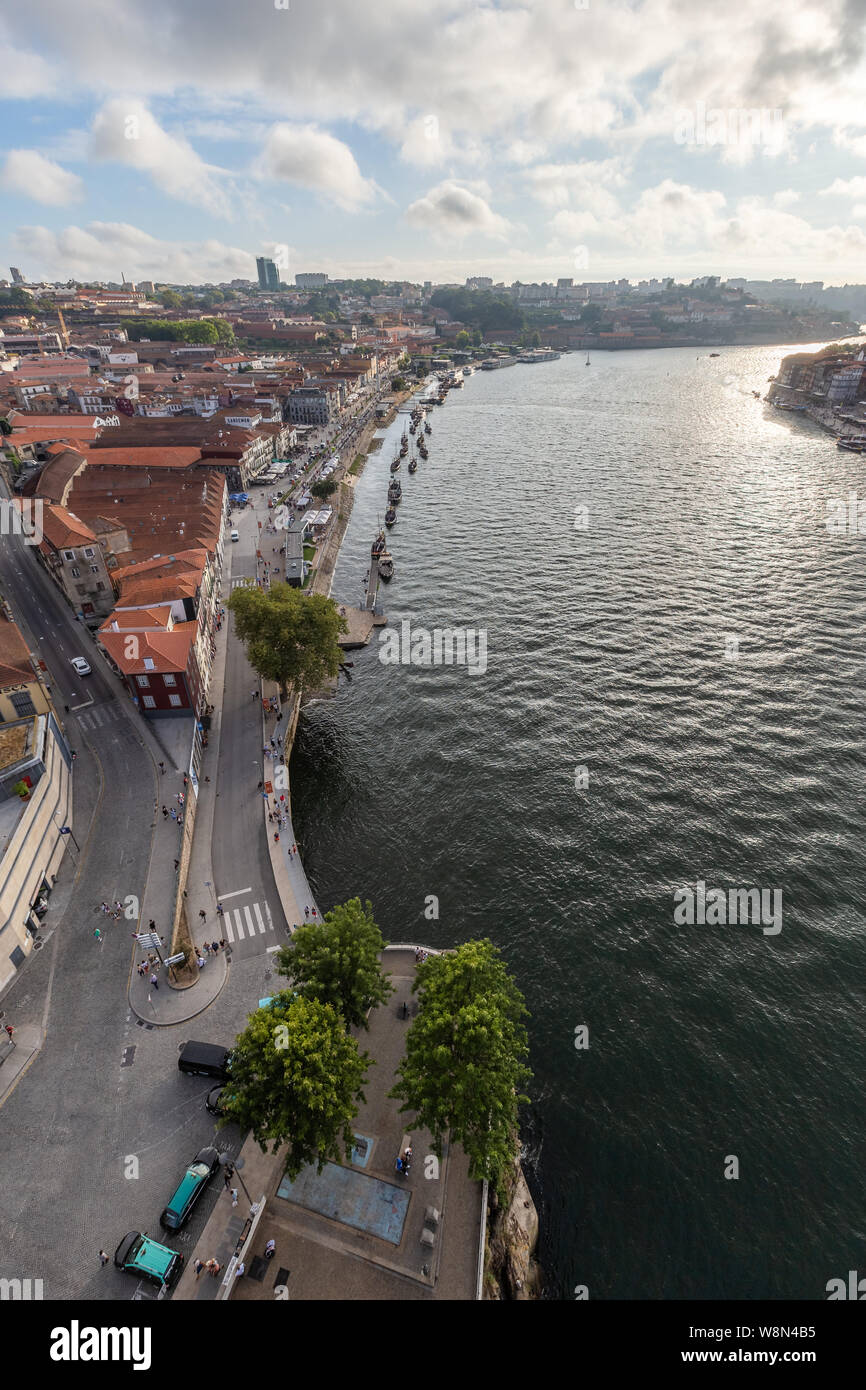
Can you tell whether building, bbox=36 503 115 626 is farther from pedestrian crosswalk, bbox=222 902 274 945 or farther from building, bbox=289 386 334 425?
building, bbox=289 386 334 425

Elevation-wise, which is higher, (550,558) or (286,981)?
(550,558)

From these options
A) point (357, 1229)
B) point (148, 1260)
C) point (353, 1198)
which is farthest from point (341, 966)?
point (148, 1260)

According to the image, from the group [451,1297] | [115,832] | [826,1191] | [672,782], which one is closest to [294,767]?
[115,832]

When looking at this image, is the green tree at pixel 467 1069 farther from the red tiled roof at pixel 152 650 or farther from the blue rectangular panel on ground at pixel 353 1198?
the red tiled roof at pixel 152 650

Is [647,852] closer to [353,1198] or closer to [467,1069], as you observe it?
[467,1069]

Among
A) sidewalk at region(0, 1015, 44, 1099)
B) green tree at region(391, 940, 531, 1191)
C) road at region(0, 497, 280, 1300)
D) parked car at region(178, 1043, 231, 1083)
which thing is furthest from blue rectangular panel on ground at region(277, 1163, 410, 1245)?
sidewalk at region(0, 1015, 44, 1099)

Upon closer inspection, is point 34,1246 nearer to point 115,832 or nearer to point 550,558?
point 115,832
